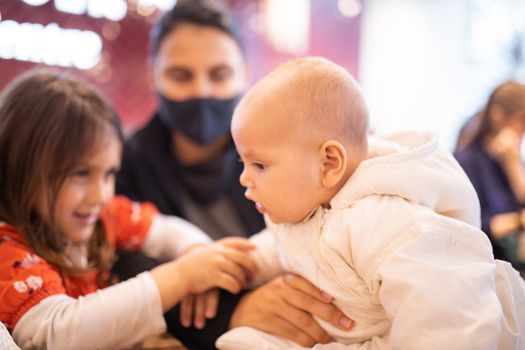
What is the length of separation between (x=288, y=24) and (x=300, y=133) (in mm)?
3130

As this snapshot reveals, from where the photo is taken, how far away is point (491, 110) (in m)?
1.77

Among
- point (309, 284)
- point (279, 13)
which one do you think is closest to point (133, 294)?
point (309, 284)

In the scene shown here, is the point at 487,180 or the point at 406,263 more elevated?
the point at 406,263

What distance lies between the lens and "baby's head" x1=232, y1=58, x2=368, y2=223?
2.27ft

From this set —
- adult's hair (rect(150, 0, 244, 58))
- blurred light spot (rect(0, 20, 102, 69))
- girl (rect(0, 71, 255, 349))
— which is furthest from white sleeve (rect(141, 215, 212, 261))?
blurred light spot (rect(0, 20, 102, 69))

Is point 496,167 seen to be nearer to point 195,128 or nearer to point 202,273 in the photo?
point 195,128

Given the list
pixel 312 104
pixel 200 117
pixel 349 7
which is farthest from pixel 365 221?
pixel 349 7

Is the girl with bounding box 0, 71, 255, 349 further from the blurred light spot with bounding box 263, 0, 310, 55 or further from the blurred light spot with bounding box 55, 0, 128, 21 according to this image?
the blurred light spot with bounding box 263, 0, 310, 55

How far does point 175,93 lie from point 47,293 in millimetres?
859

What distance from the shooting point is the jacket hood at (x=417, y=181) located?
68 cm

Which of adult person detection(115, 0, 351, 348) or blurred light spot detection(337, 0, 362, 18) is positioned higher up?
blurred light spot detection(337, 0, 362, 18)

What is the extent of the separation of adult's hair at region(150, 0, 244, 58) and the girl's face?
0.64 m

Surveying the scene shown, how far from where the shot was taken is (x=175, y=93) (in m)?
1.46

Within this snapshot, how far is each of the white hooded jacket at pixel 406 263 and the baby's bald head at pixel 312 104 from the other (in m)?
0.08
